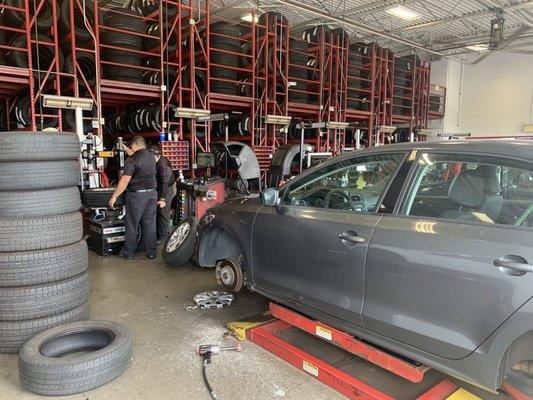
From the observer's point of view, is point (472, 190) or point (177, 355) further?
point (177, 355)

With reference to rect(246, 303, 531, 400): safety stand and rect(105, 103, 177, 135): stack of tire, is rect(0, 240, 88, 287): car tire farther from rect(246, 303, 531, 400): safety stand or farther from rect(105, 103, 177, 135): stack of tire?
rect(105, 103, 177, 135): stack of tire

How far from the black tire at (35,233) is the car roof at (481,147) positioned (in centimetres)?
239

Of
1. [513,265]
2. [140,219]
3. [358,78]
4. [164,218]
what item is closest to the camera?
[513,265]

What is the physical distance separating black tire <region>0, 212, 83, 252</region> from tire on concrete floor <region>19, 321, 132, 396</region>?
619 mm

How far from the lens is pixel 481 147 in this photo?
7.44 ft

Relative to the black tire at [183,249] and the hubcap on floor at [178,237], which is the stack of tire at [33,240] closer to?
the black tire at [183,249]

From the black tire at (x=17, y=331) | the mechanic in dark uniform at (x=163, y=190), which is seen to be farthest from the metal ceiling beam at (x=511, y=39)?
the black tire at (x=17, y=331)

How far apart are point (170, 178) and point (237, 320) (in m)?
3.52

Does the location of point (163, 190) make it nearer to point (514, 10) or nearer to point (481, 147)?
point (481, 147)

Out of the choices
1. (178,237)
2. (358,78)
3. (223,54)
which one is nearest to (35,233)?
(178,237)

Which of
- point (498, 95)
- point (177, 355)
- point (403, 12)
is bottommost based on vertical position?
point (177, 355)

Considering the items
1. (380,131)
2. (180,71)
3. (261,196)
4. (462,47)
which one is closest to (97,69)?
(180,71)

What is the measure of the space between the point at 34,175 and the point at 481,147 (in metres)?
3.00

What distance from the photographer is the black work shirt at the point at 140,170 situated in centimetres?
539
